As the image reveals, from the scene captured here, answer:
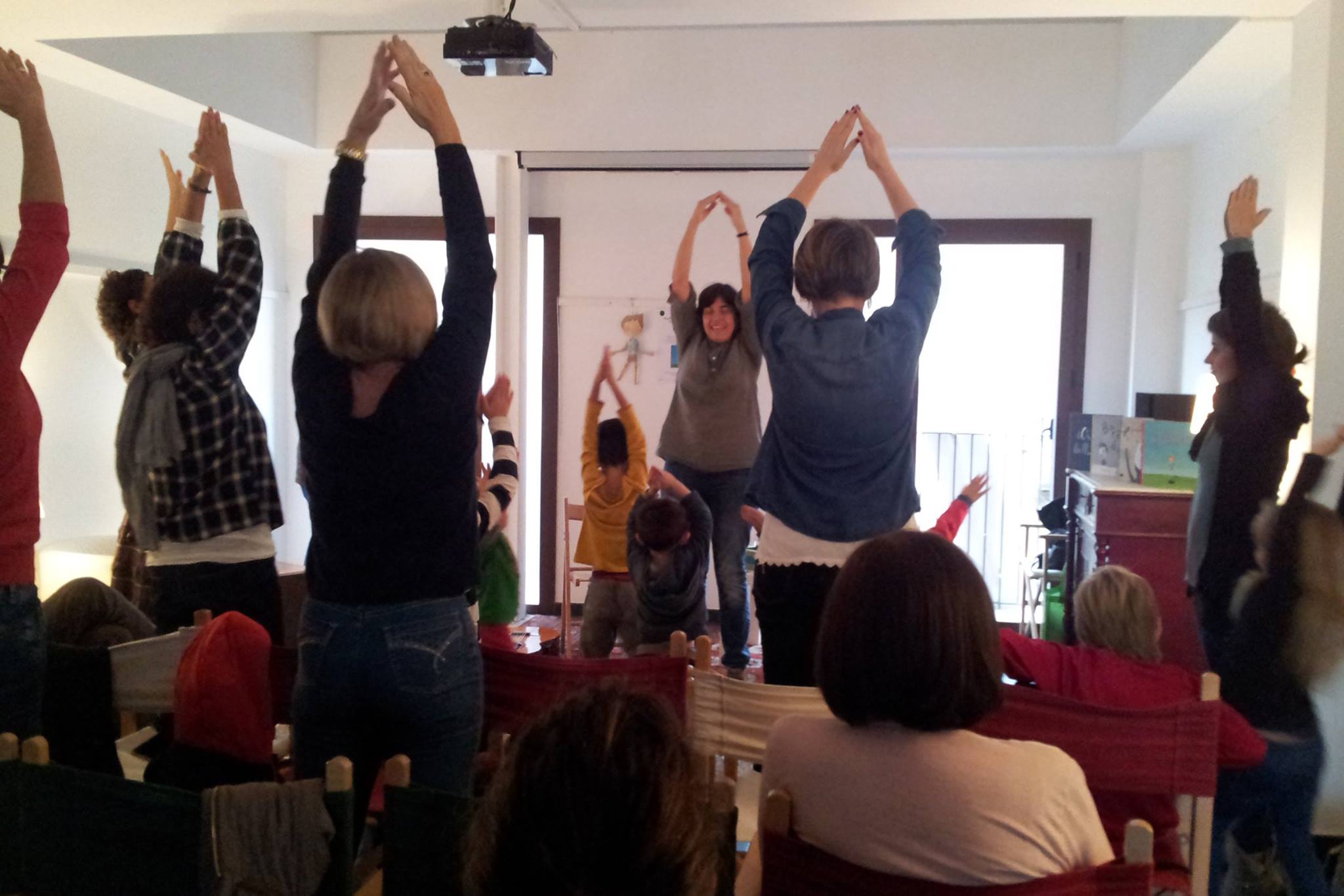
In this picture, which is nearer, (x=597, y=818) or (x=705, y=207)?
(x=597, y=818)

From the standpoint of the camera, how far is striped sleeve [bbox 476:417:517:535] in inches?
83.0

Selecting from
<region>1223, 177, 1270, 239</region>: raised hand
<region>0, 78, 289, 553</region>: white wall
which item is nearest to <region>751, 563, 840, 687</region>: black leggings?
<region>1223, 177, 1270, 239</region>: raised hand

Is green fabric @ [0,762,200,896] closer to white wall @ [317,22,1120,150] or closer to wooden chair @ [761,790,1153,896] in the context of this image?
wooden chair @ [761,790,1153,896]

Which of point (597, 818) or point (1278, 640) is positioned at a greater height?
point (597, 818)

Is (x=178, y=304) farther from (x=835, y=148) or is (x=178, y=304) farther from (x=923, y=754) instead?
(x=923, y=754)

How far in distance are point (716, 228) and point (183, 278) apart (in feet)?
12.2

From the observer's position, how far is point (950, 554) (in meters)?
1.28

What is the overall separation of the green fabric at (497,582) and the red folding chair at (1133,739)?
4.54 feet

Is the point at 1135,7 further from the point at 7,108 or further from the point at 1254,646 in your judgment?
the point at 7,108

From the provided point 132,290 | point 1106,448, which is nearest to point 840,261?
point 132,290

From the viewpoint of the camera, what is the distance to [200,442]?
6.59 ft

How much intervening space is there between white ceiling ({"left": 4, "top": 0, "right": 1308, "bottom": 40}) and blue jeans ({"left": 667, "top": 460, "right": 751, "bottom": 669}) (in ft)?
4.93

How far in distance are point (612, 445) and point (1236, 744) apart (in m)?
2.44

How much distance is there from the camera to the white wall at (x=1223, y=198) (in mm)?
3906
